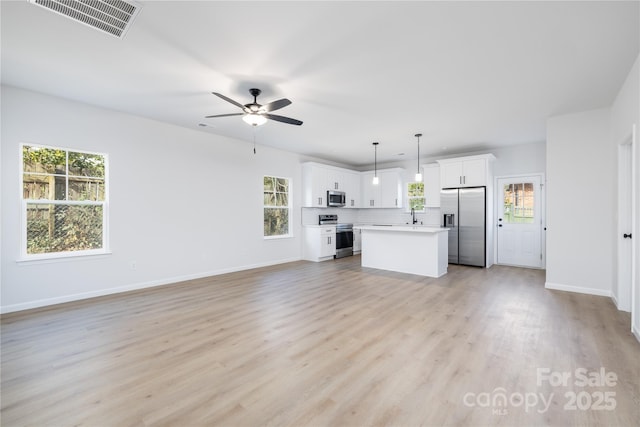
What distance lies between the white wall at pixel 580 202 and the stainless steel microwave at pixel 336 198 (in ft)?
→ 15.3

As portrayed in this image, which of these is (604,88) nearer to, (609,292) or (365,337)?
(609,292)

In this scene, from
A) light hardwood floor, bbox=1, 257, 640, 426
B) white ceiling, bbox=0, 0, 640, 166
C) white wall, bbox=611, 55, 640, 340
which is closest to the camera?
light hardwood floor, bbox=1, 257, 640, 426

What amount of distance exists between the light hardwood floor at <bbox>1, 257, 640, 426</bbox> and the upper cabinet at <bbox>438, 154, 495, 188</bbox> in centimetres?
298

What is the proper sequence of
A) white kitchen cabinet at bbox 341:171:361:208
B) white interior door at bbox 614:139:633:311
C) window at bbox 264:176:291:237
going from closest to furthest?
white interior door at bbox 614:139:633:311 < window at bbox 264:176:291:237 < white kitchen cabinet at bbox 341:171:361:208

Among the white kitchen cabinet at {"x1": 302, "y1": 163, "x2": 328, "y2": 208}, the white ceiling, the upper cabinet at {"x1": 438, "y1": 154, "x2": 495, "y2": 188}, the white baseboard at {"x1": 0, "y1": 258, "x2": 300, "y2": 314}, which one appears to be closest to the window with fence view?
the upper cabinet at {"x1": 438, "y1": 154, "x2": 495, "y2": 188}

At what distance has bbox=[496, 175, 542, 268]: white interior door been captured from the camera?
244 inches

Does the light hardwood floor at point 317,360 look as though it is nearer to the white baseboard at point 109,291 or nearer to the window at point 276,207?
the white baseboard at point 109,291

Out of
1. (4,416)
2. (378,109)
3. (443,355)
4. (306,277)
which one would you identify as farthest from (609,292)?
(4,416)

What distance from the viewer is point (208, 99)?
3.87m

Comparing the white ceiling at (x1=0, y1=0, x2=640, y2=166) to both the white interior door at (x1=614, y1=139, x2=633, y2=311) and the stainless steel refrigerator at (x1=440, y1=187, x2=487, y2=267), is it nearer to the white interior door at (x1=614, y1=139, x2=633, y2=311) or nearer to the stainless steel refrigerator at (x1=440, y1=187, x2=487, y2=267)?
the white interior door at (x1=614, y1=139, x2=633, y2=311)

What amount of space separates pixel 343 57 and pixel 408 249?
13.1ft

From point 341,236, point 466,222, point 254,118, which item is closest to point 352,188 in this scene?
point 341,236

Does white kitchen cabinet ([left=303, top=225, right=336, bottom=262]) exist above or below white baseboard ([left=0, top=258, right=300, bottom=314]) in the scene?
above

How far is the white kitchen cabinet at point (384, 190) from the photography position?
8.14m
